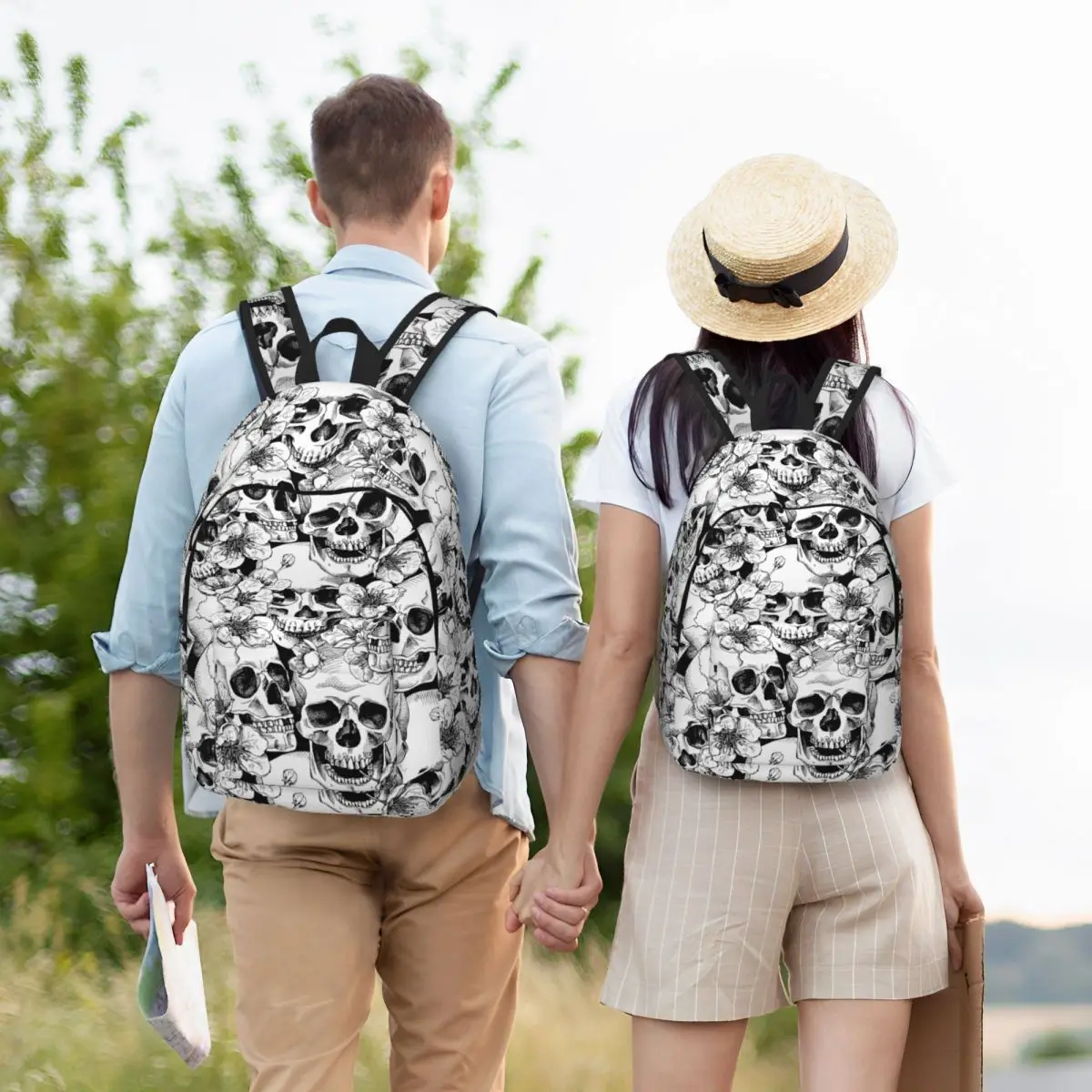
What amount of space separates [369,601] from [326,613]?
56 millimetres

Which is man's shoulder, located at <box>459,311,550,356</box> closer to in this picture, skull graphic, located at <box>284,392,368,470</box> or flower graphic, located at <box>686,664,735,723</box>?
skull graphic, located at <box>284,392,368,470</box>

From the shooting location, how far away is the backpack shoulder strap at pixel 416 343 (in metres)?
1.93

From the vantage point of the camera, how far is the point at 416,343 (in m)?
1.95

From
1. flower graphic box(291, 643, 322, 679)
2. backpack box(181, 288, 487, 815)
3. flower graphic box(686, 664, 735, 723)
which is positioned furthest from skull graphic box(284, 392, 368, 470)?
flower graphic box(686, 664, 735, 723)

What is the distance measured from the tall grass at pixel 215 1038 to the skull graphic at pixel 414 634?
2357 mm

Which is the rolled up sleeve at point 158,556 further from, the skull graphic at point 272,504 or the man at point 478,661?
the skull graphic at point 272,504

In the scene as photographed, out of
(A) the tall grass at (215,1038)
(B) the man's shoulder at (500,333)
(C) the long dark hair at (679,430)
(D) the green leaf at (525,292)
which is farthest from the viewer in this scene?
(D) the green leaf at (525,292)

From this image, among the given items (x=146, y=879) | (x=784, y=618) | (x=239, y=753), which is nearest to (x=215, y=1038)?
(x=146, y=879)

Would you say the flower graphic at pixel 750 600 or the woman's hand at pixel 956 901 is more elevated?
the flower graphic at pixel 750 600

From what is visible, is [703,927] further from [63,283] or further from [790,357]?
[63,283]

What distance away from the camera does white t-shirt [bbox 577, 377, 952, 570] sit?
189cm

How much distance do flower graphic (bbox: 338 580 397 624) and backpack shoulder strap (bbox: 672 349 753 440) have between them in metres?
0.50

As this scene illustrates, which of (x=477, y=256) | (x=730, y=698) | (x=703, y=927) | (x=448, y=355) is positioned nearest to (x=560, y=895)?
(x=703, y=927)

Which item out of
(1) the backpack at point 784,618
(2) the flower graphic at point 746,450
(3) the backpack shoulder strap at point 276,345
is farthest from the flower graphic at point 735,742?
(3) the backpack shoulder strap at point 276,345
